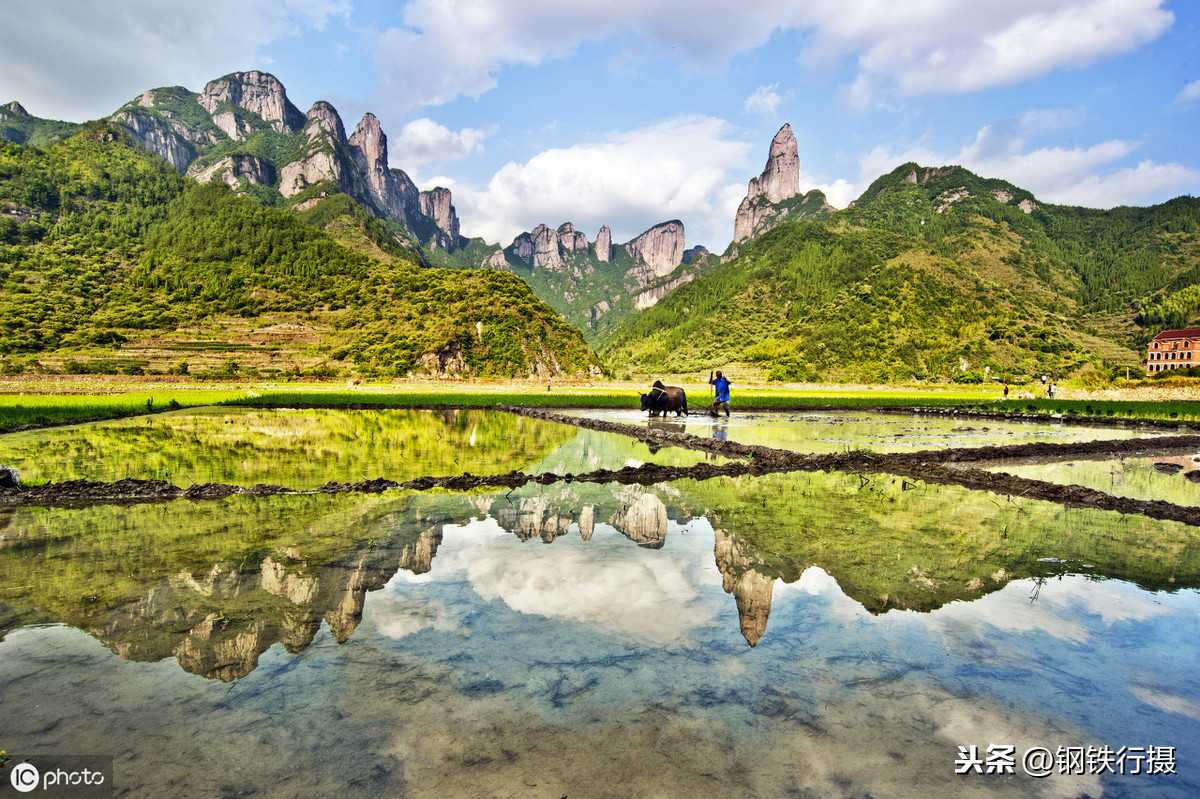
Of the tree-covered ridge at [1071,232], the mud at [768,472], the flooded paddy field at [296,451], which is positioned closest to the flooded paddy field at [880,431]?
the mud at [768,472]

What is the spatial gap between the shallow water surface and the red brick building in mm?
131097

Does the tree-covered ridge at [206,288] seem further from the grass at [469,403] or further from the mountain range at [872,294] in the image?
the grass at [469,403]

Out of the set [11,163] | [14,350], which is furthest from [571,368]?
[11,163]

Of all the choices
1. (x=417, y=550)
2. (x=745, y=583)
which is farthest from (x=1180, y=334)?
(x=417, y=550)

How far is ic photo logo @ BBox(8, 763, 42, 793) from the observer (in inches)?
140

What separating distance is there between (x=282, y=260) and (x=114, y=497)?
129740 mm

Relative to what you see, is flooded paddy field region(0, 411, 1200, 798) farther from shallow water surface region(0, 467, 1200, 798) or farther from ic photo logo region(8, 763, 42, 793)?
ic photo logo region(8, 763, 42, 793)

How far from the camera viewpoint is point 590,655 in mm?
5297

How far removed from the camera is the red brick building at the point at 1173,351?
331 ft

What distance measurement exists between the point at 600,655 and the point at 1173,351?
480 feet

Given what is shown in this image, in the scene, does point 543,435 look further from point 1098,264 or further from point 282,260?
point 1098,264

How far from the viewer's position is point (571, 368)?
105688mm

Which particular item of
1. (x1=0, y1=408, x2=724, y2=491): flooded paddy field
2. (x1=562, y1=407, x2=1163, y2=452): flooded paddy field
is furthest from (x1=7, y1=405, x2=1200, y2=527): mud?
(x1=562, y1=407, x2=1163, y2=452): flooded paddy field

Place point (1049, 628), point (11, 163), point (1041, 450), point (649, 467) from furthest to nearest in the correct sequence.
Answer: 1. point (11, 163)
2. point (1041, 450)
3. point (649, 467)
4. point (1049, 628)
